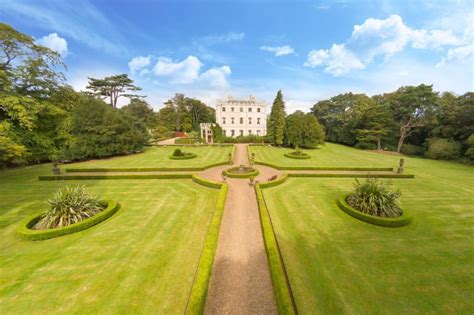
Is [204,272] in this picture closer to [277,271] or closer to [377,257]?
[277,271]

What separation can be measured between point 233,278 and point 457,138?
43.4 metres

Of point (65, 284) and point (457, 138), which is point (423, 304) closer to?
point (65, 284)

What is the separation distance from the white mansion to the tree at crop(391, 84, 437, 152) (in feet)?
90.4

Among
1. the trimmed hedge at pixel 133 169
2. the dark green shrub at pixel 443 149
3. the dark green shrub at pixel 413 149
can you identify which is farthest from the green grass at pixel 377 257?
the dark green shrub at pixel 413 149

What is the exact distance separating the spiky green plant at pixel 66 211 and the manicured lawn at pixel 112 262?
0.90m

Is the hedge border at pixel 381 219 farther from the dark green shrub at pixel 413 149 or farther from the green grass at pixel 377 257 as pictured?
the dark green shrub at pixel 413 149

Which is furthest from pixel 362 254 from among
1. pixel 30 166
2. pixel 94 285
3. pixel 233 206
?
pixel 30 166

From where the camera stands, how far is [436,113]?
31.2m

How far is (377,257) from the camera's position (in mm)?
6570

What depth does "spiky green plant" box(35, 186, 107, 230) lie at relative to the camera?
8019mm

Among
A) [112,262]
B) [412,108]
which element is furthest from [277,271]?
[412,108]

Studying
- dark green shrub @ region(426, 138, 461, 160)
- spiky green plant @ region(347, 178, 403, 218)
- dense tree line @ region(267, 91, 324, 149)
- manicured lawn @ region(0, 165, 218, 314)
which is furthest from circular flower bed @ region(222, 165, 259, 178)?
dark green shrub @ region(426, 138, 461, 160)

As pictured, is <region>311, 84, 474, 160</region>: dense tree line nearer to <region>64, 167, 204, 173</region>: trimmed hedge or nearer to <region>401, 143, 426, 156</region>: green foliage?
<region>401, 143, 426, 156</region>: green foliage

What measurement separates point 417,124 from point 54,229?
5001 centimetres
